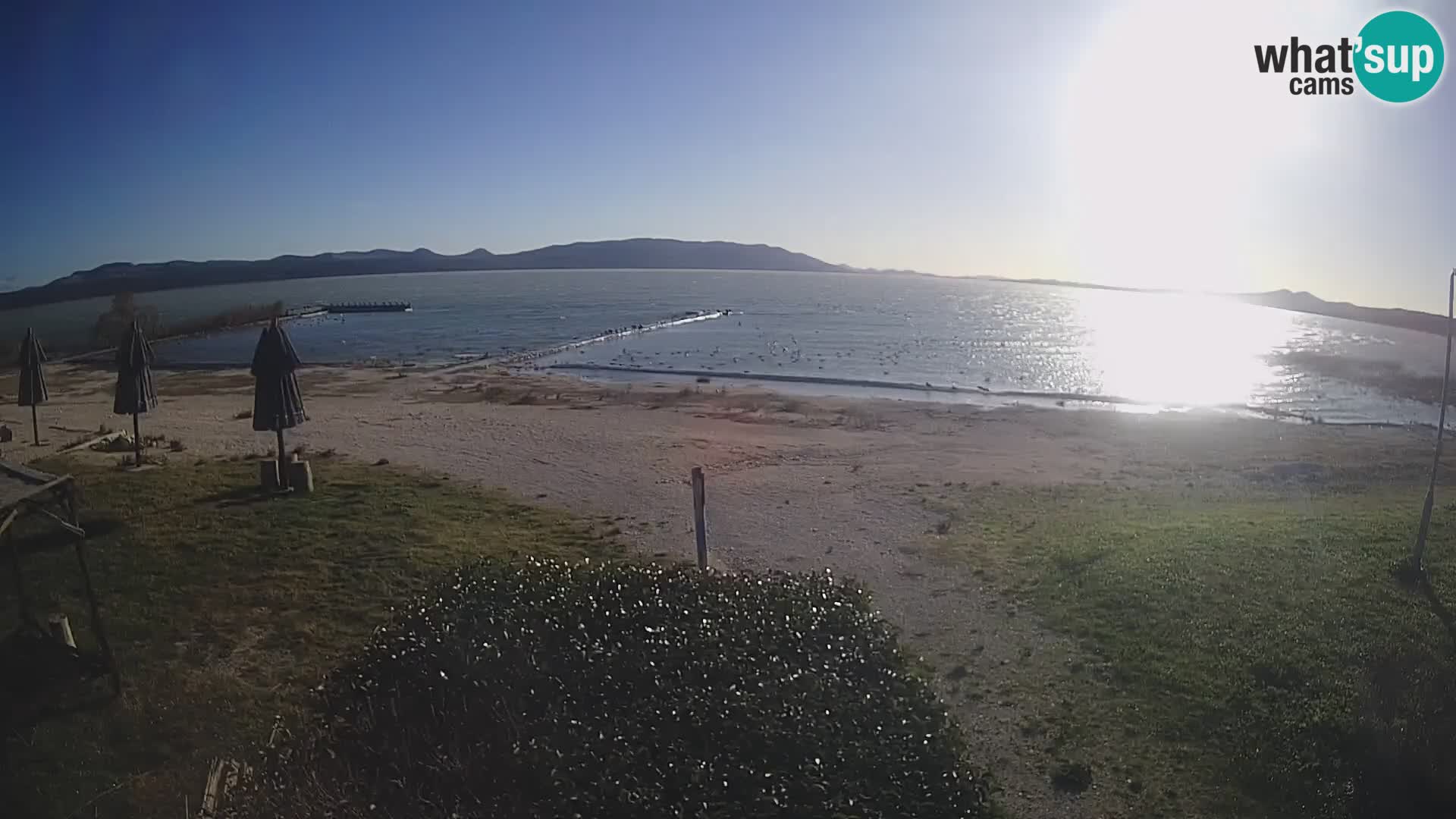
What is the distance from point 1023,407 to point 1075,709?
30200 mm

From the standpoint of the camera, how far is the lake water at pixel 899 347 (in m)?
43.6

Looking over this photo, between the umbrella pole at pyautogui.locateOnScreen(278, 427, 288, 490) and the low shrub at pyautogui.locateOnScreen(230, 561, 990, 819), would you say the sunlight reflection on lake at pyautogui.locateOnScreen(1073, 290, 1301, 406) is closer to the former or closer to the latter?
the umbrella pole at pyautogui.locateOnScreen(278, 427, 288, 490)

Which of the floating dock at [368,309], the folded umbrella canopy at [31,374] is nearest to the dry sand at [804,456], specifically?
the folded umbrella canopy at [31,374]

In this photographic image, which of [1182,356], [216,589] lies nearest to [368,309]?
[1182,356]

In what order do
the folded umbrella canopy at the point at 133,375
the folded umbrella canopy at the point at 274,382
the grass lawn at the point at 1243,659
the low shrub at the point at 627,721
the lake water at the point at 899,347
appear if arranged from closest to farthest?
the low shrub at the point at 627,721, the grass lawn at the point at 1243,659, the folded umbrella canopy at the point at 274,382, the folded umbrella canopy at the point at 133,375, the lake water at the point at 899,347

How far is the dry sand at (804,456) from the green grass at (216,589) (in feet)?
6.38

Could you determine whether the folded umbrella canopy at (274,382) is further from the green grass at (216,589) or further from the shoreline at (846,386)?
the shoreline at (846,386)

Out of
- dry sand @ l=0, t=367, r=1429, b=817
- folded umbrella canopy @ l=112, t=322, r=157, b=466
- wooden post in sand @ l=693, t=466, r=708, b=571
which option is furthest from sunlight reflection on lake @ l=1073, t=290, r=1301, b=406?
folded umbrella canopy @ l=112, t=322, r=157, b=466

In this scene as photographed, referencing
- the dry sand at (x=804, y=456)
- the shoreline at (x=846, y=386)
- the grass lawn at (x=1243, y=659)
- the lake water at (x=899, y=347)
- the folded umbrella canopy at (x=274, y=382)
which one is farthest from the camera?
the lake water at (x=899, y=347)

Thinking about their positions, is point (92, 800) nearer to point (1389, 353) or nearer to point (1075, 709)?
point (1075, 709)

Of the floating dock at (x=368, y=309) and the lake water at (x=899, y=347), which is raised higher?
the floating dock at (x=368, y=309)

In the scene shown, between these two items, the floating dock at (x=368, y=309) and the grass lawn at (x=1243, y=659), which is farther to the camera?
the floating dock at (x=368, y=309)

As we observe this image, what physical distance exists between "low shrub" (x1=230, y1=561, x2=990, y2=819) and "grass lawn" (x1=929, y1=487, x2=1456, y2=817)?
179 cm

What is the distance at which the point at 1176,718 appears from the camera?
7062 mm
